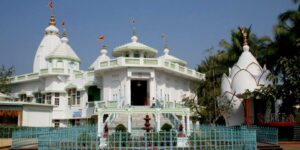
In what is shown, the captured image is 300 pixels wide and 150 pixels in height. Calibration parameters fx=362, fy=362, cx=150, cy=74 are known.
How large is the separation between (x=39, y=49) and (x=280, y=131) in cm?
2907

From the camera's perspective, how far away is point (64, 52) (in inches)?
1462

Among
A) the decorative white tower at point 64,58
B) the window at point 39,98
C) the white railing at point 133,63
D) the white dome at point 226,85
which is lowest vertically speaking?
the window at point 39,98

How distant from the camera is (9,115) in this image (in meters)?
27.3

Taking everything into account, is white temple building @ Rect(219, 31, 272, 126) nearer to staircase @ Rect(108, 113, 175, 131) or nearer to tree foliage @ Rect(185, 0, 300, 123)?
tree foliage @ Rect(185, 0, 300, 123)

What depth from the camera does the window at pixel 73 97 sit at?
34.2 meters

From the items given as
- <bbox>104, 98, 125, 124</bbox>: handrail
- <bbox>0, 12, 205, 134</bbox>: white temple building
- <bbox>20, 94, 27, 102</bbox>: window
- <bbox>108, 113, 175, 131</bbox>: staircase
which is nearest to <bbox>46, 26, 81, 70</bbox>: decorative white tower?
<bbox>0, 12, 205, 134</bbox>: white temple building

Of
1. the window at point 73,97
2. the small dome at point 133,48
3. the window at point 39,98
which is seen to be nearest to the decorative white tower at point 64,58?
the window at point 73,97

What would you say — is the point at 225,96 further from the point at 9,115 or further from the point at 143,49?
the point at 9,115

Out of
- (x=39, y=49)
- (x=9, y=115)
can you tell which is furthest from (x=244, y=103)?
(x=39, y=49)

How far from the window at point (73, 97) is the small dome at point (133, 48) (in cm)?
558

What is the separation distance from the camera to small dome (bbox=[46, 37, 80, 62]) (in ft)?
120

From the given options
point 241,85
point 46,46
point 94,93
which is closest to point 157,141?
point 241,85

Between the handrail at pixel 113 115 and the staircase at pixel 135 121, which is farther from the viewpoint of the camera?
the staircase at pixel 135 121

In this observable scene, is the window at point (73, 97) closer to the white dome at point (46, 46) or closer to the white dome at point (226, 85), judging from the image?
the white dome at point (46, 46)
